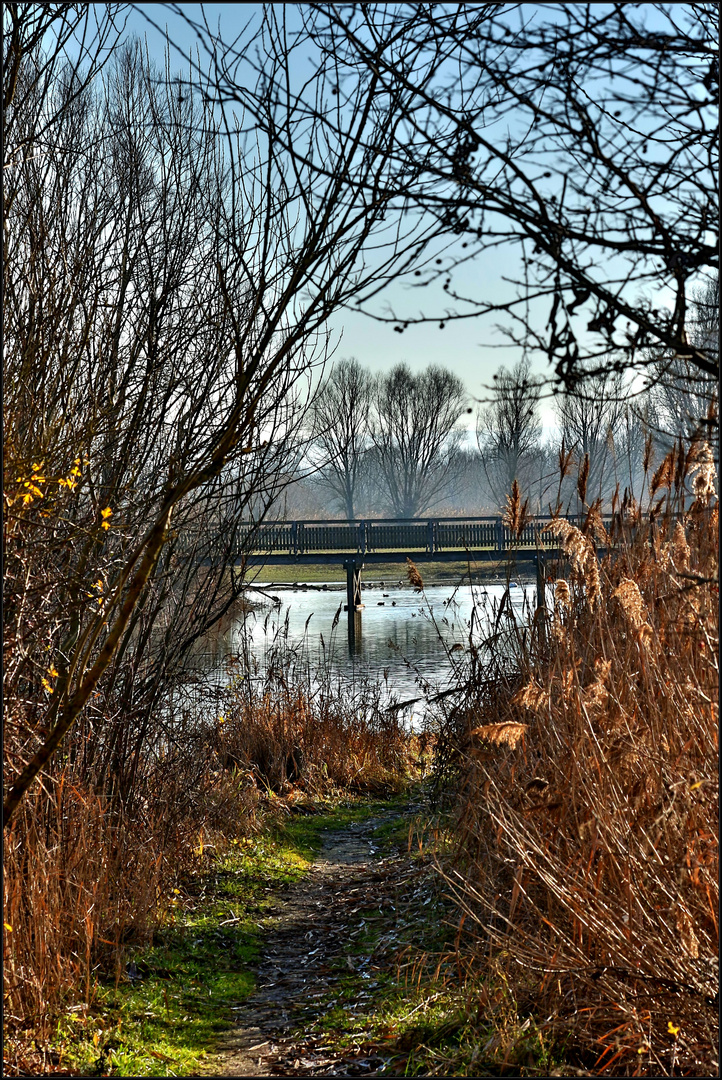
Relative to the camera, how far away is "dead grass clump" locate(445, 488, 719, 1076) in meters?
2.68

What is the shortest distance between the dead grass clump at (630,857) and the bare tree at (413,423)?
24.2 m

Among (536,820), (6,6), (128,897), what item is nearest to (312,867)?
(128,897)

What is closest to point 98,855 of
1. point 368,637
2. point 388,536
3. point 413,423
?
point 368,637

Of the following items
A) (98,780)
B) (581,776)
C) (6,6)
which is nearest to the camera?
(581,776)

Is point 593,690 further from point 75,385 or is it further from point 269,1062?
point 75,385

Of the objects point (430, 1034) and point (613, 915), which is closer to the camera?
point (613, 915)

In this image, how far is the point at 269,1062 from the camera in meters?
3.06

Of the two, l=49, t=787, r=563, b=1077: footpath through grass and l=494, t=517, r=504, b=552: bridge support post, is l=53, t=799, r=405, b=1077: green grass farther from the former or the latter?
l=494, t=517, r=504, b=552: bridge support post

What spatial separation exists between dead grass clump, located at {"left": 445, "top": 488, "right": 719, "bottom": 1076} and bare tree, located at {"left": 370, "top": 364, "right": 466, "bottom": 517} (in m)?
24.2

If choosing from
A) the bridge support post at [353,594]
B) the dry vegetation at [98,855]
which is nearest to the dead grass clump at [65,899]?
the dry vegetation at [98,855]

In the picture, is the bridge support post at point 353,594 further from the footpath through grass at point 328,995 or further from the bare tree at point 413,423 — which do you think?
the footpath through grass at point 328,995

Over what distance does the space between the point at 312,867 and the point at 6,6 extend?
447cm

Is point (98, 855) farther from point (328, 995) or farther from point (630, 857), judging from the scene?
point (630, 857)

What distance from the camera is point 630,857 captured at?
9.00ft
